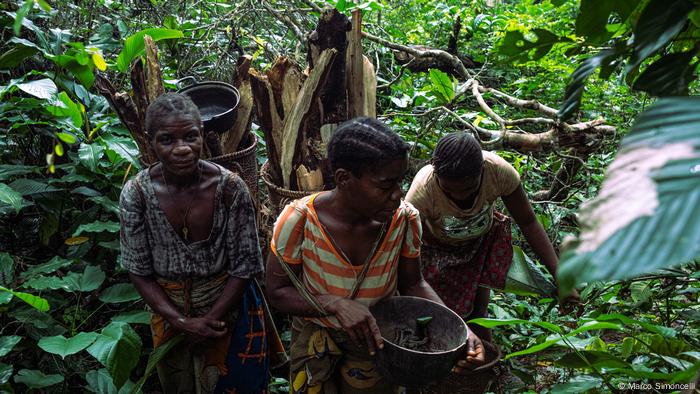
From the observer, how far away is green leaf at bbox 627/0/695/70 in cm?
78

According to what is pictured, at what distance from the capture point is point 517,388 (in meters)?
2.91

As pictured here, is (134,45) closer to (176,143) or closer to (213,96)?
(213,96)

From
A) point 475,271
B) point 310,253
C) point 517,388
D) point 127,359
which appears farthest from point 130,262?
point 517,388

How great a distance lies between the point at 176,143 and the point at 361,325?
1.11m

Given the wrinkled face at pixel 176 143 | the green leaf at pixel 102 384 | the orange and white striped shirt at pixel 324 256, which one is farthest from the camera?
the green leaf at pixel 102 384

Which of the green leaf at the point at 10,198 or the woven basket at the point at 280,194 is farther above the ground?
the woven basket at the point at 280,194

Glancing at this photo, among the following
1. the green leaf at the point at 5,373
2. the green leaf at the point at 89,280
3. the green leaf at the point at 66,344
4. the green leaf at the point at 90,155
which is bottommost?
the green leaf at the point at 5,373

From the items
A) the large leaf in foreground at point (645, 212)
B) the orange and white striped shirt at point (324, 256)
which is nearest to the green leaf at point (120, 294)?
the orange and white striped shirt at point (324, 256)

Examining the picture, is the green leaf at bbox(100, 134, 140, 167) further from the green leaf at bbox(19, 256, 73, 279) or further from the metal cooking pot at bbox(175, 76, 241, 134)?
the green leaf at bbox(19, 256, 73, 279)

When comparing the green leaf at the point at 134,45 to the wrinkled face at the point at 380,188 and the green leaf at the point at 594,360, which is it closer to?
the wrinkled face at the point at 380,188

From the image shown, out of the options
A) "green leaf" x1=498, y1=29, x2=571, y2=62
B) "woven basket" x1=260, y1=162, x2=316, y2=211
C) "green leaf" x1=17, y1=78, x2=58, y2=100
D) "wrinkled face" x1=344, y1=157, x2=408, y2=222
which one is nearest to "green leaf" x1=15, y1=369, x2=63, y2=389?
"woven basket" x1=260, y1=162, x2=316, y2=211

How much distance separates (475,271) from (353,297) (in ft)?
3.98

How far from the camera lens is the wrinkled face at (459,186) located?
99.9 inches

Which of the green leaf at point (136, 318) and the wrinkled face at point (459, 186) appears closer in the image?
the wrinkled face at point (459, 186)
